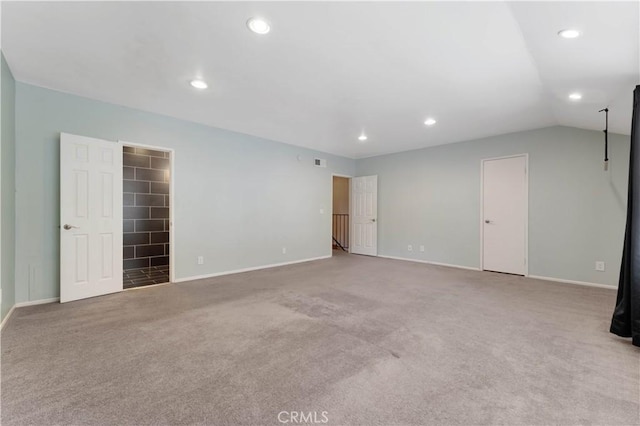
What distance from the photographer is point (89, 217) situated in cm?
358

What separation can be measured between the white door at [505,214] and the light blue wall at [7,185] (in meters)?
6.69

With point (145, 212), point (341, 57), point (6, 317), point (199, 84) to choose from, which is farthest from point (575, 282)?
point (145, 212)

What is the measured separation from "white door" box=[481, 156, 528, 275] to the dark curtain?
2.42m

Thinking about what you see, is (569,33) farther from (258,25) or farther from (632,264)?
(258,25)

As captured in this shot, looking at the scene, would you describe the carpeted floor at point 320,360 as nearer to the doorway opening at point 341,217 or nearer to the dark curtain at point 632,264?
the dark curtain at point 632,264

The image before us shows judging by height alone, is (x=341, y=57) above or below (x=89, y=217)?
above

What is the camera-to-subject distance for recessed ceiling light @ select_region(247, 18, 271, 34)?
2.05 meters

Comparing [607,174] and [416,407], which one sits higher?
[607,174]

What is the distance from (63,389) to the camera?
69.3 inches

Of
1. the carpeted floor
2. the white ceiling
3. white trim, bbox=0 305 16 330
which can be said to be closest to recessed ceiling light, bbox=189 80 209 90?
the white ceiling

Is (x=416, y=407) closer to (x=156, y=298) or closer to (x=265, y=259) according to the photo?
(x=156, y=298)

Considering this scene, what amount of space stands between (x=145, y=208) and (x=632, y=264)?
277 inches

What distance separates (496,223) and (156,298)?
5657mm

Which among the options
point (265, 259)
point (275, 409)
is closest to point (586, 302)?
point (275, 409)
